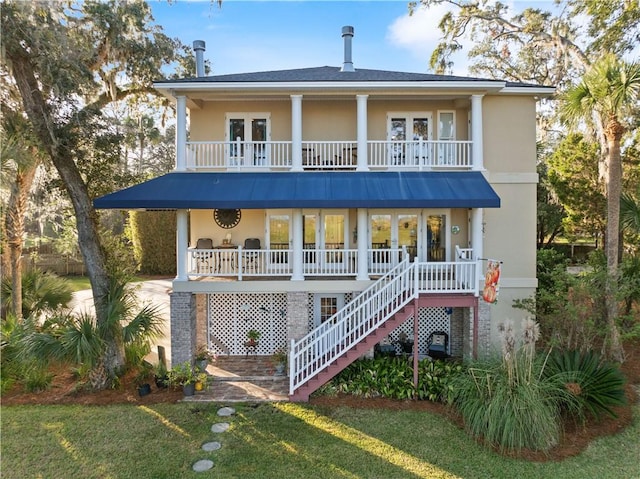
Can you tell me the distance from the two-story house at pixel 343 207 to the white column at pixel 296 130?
4 cm

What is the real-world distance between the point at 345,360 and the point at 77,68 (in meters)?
10.5

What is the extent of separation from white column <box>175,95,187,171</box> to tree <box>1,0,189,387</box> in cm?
205

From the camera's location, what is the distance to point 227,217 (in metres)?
12.5

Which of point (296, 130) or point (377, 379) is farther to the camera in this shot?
point (296, 130)

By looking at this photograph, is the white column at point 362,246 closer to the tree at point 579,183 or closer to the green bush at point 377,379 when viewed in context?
the green bush at point 377,379

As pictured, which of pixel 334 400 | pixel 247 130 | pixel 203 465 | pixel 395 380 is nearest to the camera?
pixel 203 465

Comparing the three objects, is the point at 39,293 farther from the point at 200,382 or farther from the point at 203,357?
the point at 200,382

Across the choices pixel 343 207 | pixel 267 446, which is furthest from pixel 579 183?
pixel 267 446

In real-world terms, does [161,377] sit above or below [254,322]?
below

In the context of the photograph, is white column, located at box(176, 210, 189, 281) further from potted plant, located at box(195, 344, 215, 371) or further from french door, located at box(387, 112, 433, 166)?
french door, located at box(387, 112, 433, 166)

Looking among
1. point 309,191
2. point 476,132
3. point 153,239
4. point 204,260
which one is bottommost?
point 204,260

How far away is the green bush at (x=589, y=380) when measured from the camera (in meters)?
8.01

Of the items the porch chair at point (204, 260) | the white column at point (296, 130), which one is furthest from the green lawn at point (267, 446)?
the white column at point (296, 130)

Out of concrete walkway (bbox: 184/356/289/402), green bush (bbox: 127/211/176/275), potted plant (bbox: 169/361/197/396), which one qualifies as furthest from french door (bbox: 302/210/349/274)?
green bush (bbox: 127/211/176/275)
